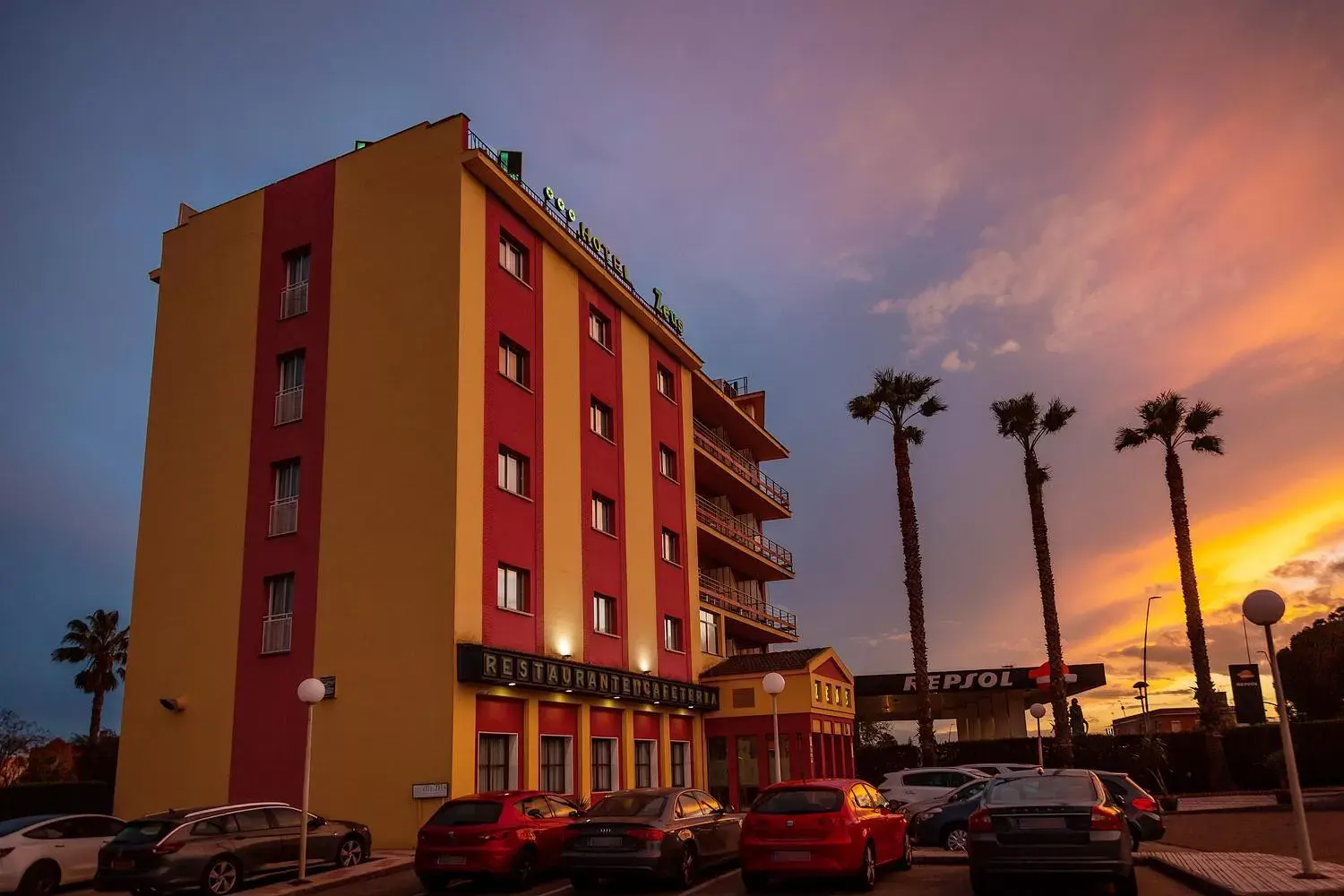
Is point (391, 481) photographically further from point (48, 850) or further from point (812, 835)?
point (812, 835)

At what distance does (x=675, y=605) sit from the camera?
121ft

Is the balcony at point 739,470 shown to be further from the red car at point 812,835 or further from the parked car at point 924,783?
the red car at point 812,835

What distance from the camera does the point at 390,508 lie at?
25.8 m

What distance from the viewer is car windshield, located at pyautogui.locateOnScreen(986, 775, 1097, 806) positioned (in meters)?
13.5

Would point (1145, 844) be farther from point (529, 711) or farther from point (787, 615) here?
point (787, 615)

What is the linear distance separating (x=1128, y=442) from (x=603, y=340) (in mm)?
25087

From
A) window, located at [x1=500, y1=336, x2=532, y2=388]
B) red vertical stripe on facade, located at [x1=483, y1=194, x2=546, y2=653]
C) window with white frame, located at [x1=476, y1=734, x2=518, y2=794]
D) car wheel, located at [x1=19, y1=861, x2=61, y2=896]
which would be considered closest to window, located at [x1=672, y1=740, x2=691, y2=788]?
red vertical stripe on facade, located at [x1=483, y1=194, x2=546, y2=653]

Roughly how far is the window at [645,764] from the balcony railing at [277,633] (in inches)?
431

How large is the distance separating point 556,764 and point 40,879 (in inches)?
478

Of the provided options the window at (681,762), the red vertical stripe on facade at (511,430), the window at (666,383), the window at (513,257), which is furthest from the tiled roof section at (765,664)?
the window at (513,257)

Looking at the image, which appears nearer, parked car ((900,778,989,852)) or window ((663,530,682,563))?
parked car ((900,778,989,852))

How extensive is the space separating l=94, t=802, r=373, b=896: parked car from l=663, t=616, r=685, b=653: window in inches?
690

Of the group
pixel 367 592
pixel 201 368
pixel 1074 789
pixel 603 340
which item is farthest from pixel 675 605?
pixel 1074 789

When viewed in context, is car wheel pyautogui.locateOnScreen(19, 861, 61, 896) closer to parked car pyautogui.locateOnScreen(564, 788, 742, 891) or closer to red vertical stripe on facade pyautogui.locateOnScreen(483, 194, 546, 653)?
parked car pyautogui.locateOnScreen(564, 788, 742, 891)
